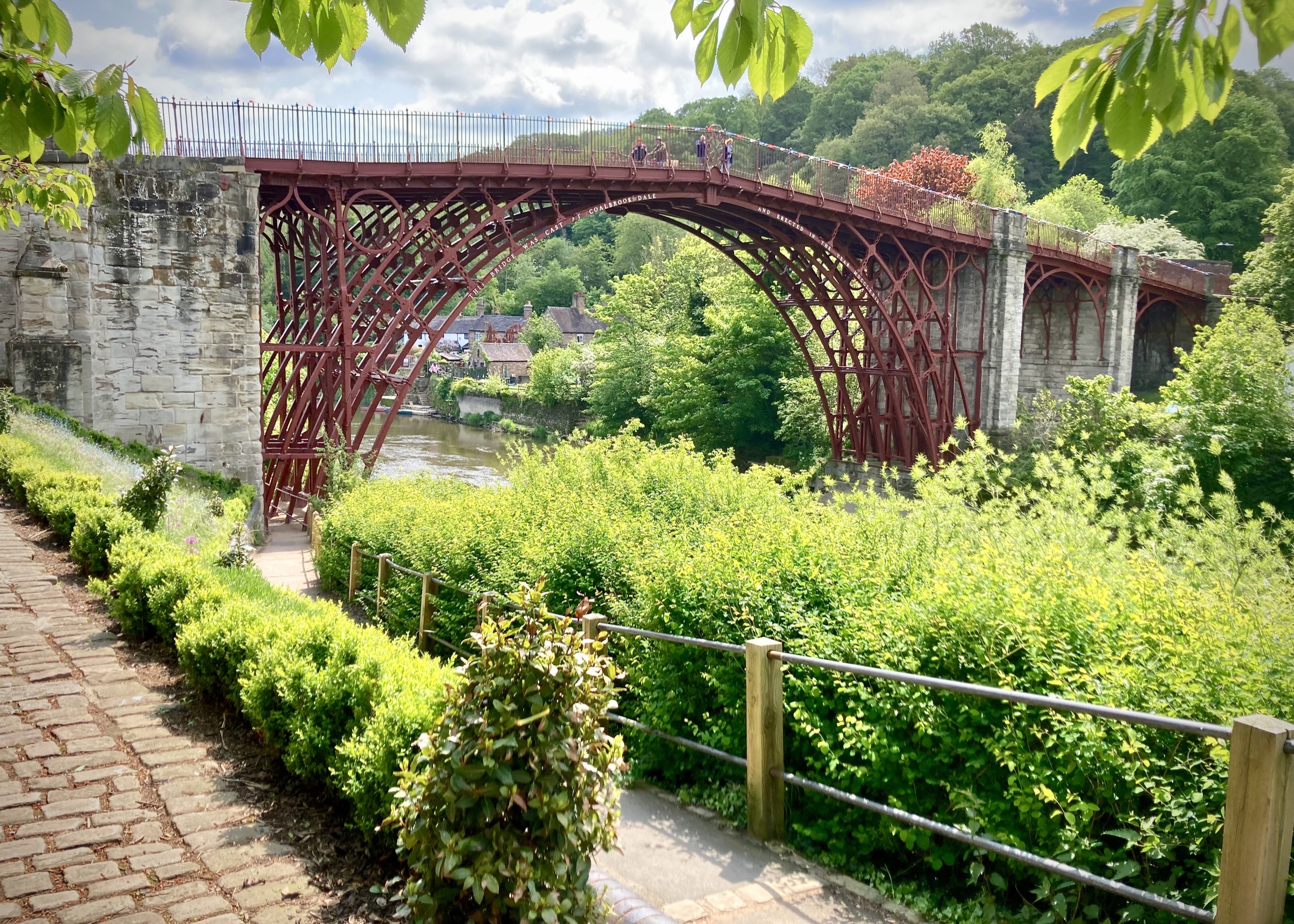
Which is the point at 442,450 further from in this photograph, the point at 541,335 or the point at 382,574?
the point at 382,574

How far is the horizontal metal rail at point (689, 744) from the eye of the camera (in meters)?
4.57

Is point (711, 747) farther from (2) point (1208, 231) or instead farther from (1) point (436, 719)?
(2) point (1208, 231)

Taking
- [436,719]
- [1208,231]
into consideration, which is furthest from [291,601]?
[1208,231]

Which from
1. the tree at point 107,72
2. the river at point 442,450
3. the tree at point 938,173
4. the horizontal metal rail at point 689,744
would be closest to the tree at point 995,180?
the tree at point 938,173

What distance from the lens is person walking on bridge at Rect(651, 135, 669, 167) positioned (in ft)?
66.6

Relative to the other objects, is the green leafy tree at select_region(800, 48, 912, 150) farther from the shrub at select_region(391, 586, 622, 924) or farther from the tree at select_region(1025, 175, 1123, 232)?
the shrub at select_region(391, 586, 622, 924)

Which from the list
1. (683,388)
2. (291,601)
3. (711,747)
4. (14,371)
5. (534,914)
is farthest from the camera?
(683,388)

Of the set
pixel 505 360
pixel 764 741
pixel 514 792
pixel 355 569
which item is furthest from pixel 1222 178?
pixel 514 792

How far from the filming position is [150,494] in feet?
26.5

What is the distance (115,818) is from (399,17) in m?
3.25

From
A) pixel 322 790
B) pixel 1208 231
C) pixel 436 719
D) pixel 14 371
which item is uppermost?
pixel 1208 231

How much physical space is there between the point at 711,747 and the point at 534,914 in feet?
7.69

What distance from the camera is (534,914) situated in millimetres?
2703

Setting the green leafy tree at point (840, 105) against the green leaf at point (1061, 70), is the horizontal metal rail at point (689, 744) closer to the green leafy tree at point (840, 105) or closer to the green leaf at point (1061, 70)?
the green leaf at point (1061, 70)
